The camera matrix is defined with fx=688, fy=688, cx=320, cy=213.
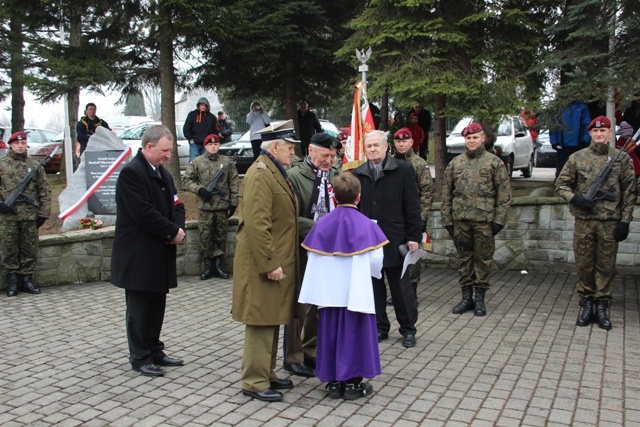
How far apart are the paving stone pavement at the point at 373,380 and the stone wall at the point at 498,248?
1056 mm

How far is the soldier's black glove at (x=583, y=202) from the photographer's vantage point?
699cm

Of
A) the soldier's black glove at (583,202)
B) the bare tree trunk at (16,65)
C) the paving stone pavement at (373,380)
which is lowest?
the paving stone pavement at (373,380)

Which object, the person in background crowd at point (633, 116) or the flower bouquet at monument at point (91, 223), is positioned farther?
the person in background crowd at point (633, 116)

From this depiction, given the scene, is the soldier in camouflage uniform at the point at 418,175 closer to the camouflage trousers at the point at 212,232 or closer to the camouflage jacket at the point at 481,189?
the camouflage jacket at the point at 481,189

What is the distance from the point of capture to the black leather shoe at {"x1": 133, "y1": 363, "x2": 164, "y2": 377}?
5.62 meters

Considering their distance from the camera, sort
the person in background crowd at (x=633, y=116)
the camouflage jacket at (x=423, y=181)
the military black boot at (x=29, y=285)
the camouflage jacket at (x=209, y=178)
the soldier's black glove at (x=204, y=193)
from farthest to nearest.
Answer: the person in background crowd at (x=633, y=116), the camouflage jacket at (x=209, y=178), the soldier's black glove at (x=204, y=193), the military black boot at (x=29, y=285), the camouflage jacket at (x=423, y=181)

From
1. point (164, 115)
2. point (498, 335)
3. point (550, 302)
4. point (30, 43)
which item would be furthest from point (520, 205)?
point (30, 43)

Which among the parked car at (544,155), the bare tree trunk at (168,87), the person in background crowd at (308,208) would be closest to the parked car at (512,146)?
the parked car at (544,155)

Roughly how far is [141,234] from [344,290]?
177 centimetres

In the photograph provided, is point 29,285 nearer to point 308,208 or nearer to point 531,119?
point 308,208

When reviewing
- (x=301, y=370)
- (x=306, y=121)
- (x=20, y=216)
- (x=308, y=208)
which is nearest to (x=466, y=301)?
(x=301, y=370)

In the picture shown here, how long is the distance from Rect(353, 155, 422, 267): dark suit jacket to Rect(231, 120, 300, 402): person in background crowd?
141 centimetres

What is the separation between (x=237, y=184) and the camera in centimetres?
983

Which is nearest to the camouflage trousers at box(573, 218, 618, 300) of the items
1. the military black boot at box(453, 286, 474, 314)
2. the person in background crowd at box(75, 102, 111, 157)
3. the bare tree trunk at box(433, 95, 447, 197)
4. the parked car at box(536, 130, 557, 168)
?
the military black boot at box(453, 286, 474, 314)
